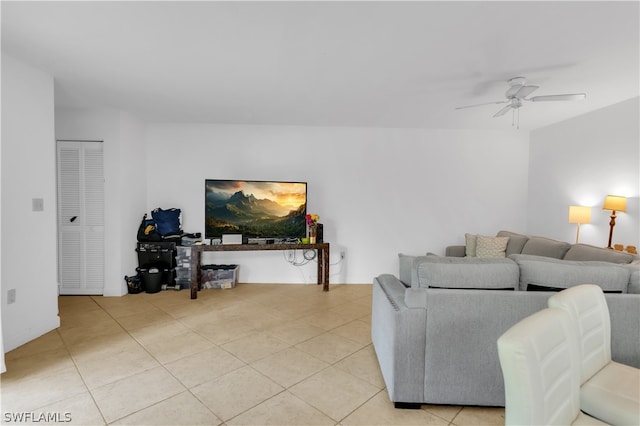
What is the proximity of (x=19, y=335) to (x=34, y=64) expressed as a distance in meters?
2.49

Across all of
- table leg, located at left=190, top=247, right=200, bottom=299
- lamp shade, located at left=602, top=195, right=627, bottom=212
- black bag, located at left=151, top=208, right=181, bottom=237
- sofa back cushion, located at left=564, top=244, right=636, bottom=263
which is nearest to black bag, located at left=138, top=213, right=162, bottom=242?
black bag, located at left=151, top=208, right=181, bottom=237

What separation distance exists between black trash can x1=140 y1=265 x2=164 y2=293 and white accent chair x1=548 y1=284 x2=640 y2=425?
4517 millimetres

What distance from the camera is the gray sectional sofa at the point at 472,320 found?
1.88 meters

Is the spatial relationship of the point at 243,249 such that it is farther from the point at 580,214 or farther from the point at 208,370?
the point at 580,214

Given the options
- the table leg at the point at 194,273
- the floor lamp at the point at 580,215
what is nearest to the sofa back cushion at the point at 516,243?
the floor lamp at the point at 580,215

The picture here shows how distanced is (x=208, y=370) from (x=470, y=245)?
3966mm

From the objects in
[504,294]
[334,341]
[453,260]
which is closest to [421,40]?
[453,260]

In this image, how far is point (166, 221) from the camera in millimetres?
4504

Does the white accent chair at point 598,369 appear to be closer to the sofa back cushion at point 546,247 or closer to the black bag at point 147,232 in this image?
the sofa back cushion at point 546,247

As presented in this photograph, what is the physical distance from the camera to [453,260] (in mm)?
2078

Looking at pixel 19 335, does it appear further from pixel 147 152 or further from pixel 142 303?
pixel 147 152

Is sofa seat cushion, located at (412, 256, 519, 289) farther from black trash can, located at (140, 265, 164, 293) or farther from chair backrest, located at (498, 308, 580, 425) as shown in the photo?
black trash can, located at (140, 265, 164, 293)

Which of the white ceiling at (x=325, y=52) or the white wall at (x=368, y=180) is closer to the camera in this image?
the white ceiling at (x=325, y=52)

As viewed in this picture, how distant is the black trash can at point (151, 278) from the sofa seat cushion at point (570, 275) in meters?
4.37
